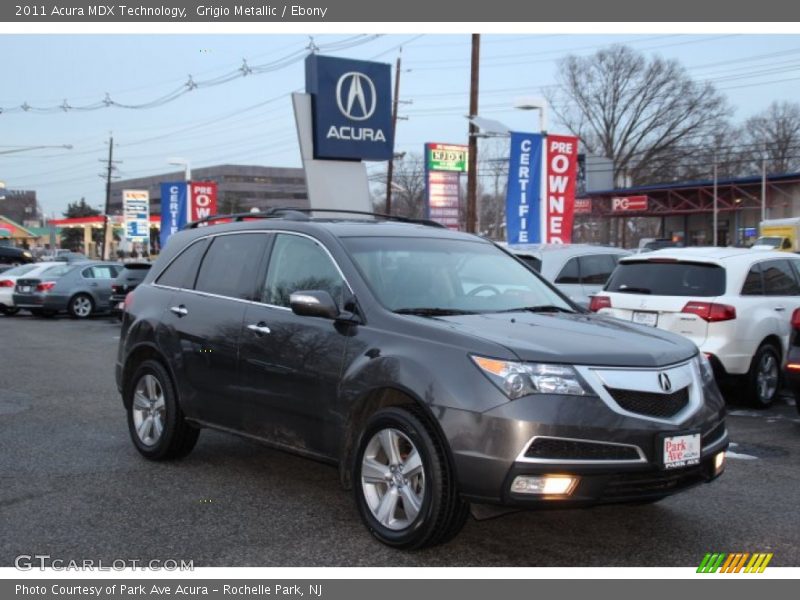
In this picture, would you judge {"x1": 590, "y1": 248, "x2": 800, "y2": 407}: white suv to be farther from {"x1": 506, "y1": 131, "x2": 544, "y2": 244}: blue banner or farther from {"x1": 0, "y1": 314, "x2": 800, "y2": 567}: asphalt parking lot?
{"x1": 506, "y1": 131, "x2": 544, "y2": 244}: blue banner

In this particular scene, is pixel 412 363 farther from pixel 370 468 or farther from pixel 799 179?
pixel 799 179

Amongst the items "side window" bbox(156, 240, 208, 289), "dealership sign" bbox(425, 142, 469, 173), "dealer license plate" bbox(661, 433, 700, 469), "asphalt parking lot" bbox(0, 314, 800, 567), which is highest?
"dealership sign" bbox(425, 142, 469, 173)

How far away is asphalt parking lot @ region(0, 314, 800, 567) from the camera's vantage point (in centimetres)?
439

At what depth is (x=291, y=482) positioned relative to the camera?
5.84 meters

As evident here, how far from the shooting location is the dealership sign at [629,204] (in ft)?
194

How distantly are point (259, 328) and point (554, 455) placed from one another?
222cm

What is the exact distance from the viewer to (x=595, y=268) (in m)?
12.8

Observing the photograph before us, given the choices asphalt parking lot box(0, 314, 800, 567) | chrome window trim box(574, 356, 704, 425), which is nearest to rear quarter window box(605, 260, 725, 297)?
asphalt parking lot box(0, 314, 800, 567)

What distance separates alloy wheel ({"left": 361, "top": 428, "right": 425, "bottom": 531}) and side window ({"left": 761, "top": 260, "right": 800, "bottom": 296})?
20.3ft

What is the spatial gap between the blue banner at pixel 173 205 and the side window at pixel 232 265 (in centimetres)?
2604

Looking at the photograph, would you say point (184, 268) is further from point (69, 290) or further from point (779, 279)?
point (69, 290)

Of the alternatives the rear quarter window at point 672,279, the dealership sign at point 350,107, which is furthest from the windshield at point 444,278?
the dealership sign at point 350,107

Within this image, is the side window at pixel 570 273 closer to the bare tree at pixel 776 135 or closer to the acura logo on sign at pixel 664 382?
the acura logo on sign at pixel 664 382
